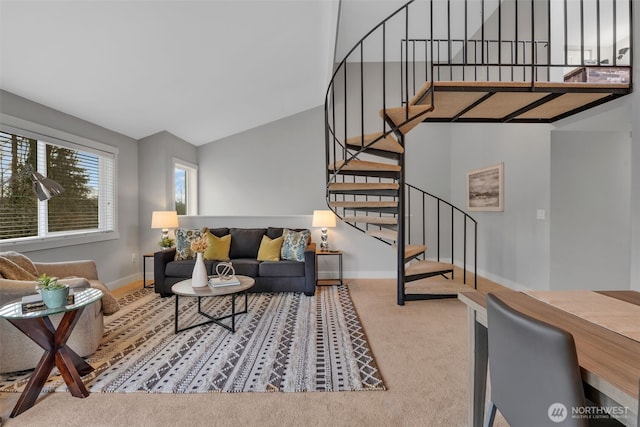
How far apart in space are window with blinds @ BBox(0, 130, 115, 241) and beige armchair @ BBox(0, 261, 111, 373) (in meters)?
0.72

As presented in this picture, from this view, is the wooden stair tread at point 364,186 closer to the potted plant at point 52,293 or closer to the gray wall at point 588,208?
the gray wall at point 588,208

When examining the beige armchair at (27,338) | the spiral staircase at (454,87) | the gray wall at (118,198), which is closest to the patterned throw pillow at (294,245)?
the spiral staircase at (454,87)

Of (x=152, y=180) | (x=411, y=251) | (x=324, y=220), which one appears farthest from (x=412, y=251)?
(x=152, y=180)

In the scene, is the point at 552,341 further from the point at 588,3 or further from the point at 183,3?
the point at 588,3

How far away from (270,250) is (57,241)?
7.93 ft

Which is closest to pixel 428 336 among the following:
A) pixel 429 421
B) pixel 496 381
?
pixel 429 421

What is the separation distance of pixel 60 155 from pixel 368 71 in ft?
15.2

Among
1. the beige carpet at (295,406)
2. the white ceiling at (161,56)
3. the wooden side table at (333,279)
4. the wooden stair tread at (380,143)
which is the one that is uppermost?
the white ceiling at (161,56)

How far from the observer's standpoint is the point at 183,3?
8.53ft

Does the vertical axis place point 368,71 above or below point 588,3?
above

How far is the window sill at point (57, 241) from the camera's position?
313 centimetres

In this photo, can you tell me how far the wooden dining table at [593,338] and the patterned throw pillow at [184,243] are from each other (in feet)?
12.4

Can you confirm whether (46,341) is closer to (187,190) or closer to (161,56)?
(161,56)

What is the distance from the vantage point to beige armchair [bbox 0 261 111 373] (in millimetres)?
2217
